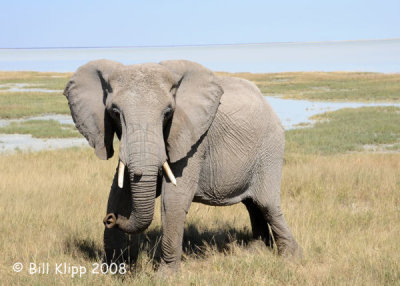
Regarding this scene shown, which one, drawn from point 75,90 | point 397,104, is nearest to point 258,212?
point 75,90

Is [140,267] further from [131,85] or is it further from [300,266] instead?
[131,85]

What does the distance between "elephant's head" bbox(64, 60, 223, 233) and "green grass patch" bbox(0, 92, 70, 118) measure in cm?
1936

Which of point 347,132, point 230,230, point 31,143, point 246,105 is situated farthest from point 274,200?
point 347,132

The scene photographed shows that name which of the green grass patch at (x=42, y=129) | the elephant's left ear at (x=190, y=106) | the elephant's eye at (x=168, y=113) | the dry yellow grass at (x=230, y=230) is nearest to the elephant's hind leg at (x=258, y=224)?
the dry yellow grass at (x=230, y=230)

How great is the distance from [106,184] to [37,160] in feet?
10.6

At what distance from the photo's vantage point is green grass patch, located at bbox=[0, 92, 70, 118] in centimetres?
2380

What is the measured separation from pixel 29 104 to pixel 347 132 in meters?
16.1

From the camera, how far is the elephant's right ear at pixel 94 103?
15.3ft

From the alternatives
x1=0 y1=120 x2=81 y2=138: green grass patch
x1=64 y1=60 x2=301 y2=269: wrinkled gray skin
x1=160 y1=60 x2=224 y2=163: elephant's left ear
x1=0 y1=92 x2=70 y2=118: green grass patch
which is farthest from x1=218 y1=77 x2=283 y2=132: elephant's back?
x1=0 y1=92 x2=70 y2=118: green grass patch

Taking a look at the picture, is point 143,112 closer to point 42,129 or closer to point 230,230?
point 230,230

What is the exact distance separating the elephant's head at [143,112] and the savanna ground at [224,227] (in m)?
1.09

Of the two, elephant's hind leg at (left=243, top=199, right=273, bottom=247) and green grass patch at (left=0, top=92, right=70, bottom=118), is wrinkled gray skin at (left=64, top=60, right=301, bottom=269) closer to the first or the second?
elephant's hind leg at (left=243, top=199, right=273, bottom=247)

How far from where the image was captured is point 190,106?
466 centimetres

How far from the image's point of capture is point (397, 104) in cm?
2650
